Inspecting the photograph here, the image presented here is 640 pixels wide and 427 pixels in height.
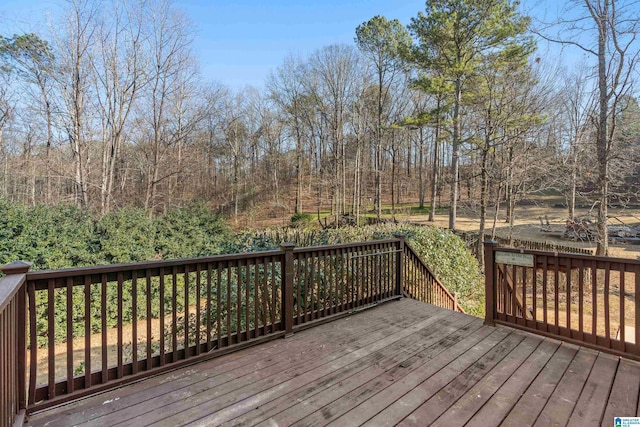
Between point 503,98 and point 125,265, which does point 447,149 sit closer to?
point 503,98

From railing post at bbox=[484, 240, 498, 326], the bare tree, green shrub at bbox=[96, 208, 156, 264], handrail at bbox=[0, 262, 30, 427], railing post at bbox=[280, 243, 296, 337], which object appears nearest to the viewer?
handrail at bbox=[0, 262, 30, 427]

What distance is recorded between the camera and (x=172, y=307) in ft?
9.00

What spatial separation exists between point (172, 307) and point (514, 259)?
3412 mm

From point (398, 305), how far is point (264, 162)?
23026mm

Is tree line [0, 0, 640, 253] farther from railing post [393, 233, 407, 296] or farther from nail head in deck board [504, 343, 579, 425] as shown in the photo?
nail head in deck board [504, 343, 579, 425]

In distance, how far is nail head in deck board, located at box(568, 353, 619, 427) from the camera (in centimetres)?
188

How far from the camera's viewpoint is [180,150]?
43.3 ft

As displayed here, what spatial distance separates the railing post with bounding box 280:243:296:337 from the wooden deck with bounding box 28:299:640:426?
16cm

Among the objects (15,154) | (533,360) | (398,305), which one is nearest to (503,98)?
(398,305)

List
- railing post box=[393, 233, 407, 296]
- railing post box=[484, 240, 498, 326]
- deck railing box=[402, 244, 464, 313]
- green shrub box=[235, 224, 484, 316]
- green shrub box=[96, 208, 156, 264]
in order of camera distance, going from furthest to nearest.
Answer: green shrub box=[96, 208, 156, 264]
green shrub box=[235, 224, 484, 316]
deck railing box=[402, 244, 464, 313]
railing post box=[393, 233, 407, 296]
railing post box=[484, 240, 498, 326]

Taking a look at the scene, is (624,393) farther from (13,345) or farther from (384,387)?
(13,345)

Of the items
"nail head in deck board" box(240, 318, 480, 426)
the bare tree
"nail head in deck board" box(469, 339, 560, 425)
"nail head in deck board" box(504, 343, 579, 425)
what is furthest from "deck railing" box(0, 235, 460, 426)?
the bare tree

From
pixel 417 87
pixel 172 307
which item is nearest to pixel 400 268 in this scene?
pixel 172 307

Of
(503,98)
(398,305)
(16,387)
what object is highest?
(503,98)
